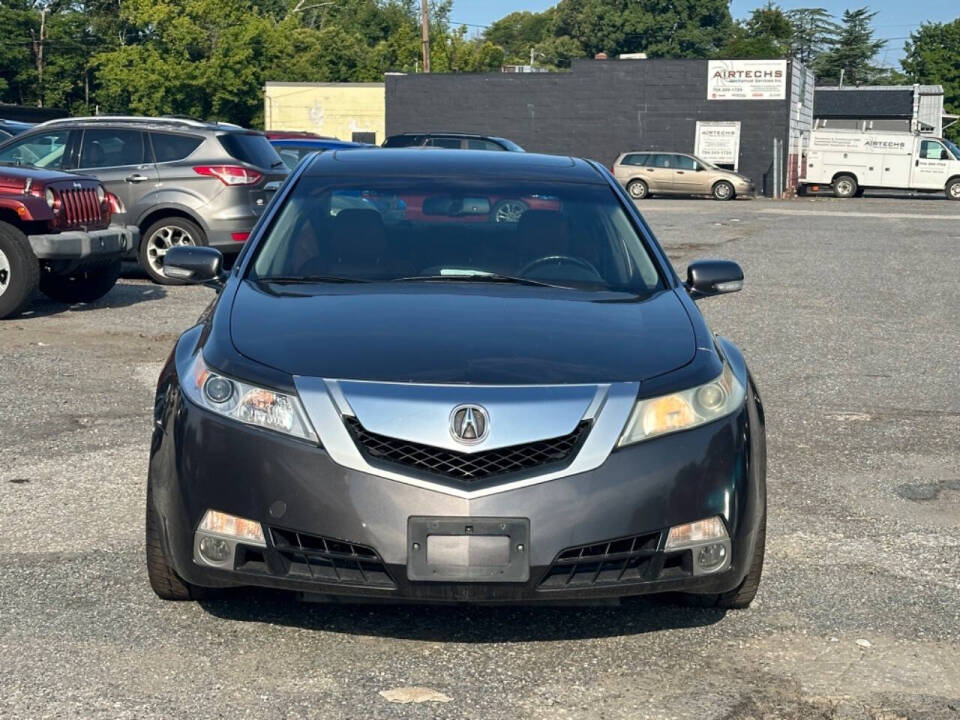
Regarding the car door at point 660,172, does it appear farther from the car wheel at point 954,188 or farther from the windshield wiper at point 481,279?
the windshield wiper at point 481,279

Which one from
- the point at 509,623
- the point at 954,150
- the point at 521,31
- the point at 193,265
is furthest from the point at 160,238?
the point at 521,31

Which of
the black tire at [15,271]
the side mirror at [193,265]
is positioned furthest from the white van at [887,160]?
the side mirror at [193,265]

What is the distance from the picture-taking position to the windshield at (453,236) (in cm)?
533

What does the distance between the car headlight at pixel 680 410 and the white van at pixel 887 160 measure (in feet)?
138

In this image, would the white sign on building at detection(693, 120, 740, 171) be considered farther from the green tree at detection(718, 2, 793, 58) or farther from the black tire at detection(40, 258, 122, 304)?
the green tree at detection(718, 2, 793, 58)

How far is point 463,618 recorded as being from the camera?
4.59m

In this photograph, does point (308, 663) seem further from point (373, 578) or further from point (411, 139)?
point (411, 139)

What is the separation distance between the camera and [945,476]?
6.93 m

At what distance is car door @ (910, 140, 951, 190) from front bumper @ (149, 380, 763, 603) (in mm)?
43101

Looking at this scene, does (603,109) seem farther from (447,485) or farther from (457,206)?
(447,485)

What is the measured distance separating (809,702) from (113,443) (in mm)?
4232

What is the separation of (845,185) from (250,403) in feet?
142

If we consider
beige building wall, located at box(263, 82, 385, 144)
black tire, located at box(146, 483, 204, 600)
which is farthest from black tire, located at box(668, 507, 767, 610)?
beige building wall, located at box(263, 82, 385, 144)

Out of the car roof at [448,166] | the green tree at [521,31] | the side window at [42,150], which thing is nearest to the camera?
the car roof at [448,166]
